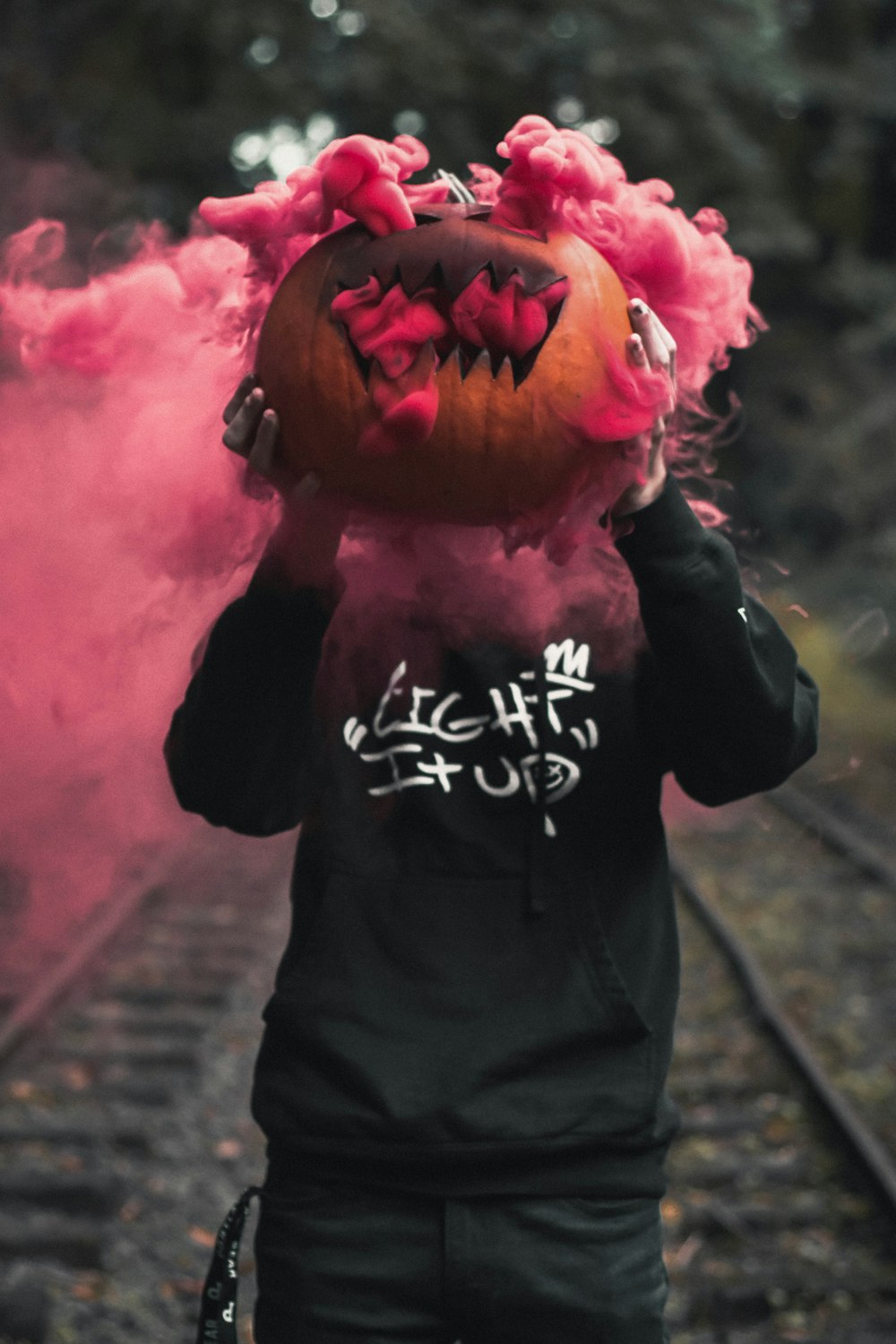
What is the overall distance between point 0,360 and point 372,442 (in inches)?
29.5

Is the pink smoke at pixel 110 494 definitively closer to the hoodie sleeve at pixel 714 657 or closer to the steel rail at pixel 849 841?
the hoodie sleeve at pixel 714 657

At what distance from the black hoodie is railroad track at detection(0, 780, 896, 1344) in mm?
432

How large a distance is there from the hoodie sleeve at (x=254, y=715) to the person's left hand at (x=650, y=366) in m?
0.45

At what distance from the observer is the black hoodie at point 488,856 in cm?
200

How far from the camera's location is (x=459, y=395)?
1819 mm

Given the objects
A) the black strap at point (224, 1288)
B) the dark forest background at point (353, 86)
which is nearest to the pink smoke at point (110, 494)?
the black strap at point (224, 1288)

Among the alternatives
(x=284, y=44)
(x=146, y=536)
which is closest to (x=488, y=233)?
(x=146, y=536)

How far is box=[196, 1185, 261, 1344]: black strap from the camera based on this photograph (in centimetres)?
213

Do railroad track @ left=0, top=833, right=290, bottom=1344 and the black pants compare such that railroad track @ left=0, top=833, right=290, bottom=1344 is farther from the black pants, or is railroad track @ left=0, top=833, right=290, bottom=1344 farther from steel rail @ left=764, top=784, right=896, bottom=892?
steel rail @ left=764, top=784, right=896, bottom=892

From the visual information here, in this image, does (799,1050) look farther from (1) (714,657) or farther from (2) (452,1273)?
(1) (714,657)

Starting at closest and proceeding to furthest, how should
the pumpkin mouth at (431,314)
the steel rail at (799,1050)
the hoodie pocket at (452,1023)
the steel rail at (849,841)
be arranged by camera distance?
the pumpkin mouth at (431,314) → the hoodie pocket at (452,1023) → the steel rail at (799,1050) → the steel rail at (849,841)

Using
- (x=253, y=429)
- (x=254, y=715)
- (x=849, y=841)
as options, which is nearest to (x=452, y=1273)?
(x=254, y=715)

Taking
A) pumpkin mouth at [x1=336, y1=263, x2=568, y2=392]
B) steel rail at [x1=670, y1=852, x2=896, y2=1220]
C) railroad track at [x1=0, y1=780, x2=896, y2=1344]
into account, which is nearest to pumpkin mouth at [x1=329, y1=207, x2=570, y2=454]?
pumpkin mouth at [x1=336, y1=263, x2=568, y2=392]

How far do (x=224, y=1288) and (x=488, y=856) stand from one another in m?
0.75
